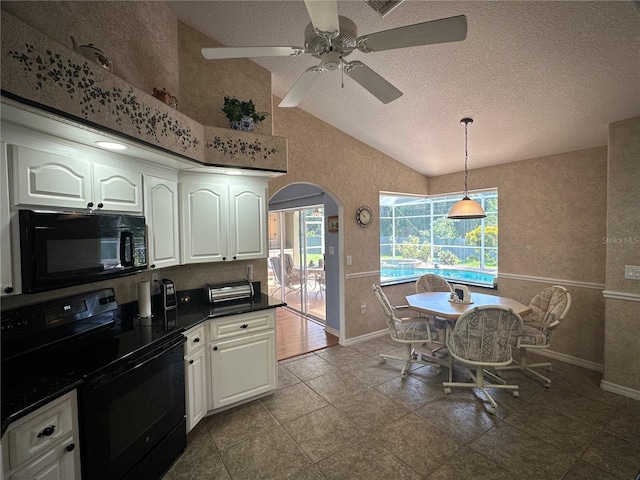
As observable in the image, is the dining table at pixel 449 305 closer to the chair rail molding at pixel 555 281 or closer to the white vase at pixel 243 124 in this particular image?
the chair rail molding at pixel 555 281

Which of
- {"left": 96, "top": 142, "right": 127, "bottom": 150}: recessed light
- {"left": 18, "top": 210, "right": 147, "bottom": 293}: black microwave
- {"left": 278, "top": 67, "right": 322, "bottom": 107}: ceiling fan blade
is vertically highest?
{"left": 278, "top": 67, "right": 322, "bottom": 107}: ceiling fan blade

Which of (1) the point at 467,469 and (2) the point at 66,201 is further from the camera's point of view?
(1) the point at 467,469

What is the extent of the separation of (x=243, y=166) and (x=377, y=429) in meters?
2.46

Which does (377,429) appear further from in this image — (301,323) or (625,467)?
(301,323)

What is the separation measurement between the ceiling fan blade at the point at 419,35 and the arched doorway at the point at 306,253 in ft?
9.18

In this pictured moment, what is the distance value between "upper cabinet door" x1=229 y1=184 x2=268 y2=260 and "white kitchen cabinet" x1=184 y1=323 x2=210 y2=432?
0.85 m

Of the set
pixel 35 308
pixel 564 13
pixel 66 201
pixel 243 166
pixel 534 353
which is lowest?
pixel 534 353

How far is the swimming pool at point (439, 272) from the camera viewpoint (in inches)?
185

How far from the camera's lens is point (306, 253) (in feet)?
18.0

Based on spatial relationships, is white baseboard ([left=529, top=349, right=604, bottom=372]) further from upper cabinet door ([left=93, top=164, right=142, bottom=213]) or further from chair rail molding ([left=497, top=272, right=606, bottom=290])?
upper cabinet door ([left=93, top=164, right=142, bottom=213])

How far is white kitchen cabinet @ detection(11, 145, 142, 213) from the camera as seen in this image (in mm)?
1537

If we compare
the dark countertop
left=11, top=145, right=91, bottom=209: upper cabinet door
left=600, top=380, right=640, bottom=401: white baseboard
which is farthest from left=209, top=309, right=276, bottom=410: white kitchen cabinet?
left=600, top=380, right=640, bottom=401: white baseboard

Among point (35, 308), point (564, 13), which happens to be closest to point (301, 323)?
point (35, 308)

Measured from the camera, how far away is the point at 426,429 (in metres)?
2.42
